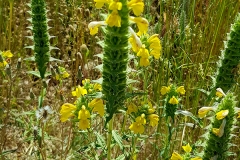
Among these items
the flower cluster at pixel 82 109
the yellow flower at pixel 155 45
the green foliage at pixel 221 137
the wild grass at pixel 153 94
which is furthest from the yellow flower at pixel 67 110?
the green foliage at pixel 221 137

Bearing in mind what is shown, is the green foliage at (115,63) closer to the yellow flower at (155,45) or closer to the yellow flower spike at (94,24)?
the yellow flower spike at (94,24)

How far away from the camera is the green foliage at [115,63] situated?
114 centimetres

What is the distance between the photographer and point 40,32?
1.71m

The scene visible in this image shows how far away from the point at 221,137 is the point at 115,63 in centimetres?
44

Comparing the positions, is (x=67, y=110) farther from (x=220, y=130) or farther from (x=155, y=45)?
(x=220, y=130)

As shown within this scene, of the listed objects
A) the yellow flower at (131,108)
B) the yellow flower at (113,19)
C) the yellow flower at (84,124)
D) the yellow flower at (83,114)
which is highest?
the yellow flower at (113,19)

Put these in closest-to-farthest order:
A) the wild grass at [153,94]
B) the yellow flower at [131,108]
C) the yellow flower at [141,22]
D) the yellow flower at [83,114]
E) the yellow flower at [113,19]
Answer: the yellow flower at [113,19] → the yellow flower at [141,22] → the yellow flower at [83,114] → the yellow flower at [131,108] → the wild grass at [153,94]

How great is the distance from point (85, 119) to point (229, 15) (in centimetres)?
126

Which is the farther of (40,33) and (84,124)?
(40,33)

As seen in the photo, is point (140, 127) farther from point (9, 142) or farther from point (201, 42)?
point (9, 142)

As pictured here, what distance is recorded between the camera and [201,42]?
2.10 metres

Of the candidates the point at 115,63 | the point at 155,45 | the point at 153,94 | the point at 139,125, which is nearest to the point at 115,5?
the point at 115,63

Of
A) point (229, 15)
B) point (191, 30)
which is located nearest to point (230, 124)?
point (191, 30)

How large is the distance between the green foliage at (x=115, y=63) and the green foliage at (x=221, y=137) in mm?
335
